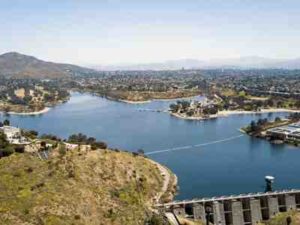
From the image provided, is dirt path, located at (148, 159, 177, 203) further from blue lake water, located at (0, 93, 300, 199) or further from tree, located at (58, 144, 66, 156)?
tree, located at (58, 144, 66, 156)

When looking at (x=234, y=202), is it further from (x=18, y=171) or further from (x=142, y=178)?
(x=18, y=171)

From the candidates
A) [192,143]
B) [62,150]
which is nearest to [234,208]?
[62,150]

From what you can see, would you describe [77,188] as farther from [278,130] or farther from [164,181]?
[278,130]

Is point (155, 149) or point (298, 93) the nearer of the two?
point (155, 149)

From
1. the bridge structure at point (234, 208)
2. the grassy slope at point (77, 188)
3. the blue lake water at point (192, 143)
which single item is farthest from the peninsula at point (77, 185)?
the blue lake water at point (192, 143)

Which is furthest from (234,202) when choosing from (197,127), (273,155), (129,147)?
(197,127)

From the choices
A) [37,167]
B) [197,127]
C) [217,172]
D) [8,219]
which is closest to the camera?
[8,219]
